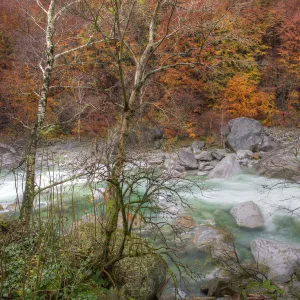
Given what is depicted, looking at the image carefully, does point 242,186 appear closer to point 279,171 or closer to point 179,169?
point 279,171

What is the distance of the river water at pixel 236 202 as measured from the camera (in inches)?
271

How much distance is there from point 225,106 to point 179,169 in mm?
6525

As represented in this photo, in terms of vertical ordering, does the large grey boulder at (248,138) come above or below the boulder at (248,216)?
above

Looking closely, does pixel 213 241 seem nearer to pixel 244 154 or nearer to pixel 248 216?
pixel 248 216

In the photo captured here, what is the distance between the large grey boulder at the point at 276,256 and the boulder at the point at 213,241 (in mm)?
560

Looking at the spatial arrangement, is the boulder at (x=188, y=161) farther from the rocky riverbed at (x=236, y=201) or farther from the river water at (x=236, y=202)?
the river water at (x=236, y=202)

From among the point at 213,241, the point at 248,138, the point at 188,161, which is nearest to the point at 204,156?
the point at 188,161

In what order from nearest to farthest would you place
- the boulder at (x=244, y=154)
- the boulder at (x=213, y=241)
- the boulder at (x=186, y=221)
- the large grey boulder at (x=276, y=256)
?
Answer: the large grey boulder at (x=276, y=256) < the boulder at (x=213, y=241) < the boulder at (x=186, y=221) < the boulder at (x=244, y=154)

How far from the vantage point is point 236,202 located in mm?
10211

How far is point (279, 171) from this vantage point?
1191 centimetres

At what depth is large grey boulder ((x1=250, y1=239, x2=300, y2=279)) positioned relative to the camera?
5.96 m

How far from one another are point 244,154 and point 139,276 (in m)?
11.9

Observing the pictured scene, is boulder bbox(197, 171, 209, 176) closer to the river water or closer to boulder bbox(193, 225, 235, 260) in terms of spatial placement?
the river water

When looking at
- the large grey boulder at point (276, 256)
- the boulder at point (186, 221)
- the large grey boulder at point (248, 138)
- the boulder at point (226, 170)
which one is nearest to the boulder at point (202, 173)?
the boulder at point (226, 170)
